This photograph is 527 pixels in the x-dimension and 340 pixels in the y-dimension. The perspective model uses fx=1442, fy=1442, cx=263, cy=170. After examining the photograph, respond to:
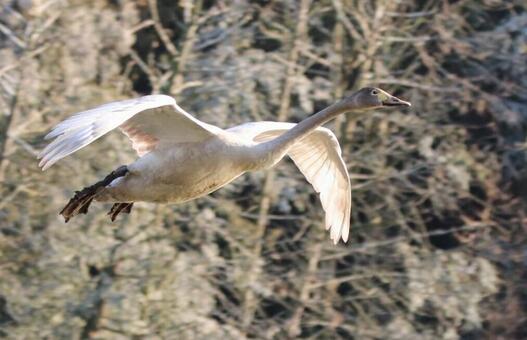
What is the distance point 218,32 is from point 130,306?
2711mm

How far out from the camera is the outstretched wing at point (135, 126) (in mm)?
6789

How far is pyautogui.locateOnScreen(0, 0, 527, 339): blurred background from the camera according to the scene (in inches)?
436

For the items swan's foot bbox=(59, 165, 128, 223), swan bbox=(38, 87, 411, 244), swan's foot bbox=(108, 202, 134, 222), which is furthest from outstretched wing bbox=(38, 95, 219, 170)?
swan's foot bbox=(108, 202, 134, 222)

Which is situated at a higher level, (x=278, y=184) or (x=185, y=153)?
(x=185, y=153)

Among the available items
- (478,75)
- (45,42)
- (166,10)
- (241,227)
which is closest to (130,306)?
(241,227)

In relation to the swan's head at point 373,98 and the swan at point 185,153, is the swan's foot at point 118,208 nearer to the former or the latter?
the swan at point 185,153

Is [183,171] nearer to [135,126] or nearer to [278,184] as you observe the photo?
[135,126]

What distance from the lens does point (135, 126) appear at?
800cm

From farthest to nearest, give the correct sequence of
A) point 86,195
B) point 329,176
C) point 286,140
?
point 329,176 < point 86,195 < point 286,140

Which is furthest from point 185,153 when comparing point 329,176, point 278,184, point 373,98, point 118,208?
Answer: point 278,184

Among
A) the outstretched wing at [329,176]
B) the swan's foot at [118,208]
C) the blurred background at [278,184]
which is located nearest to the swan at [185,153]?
the swan's foot at [118,208]

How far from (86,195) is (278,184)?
413 cm

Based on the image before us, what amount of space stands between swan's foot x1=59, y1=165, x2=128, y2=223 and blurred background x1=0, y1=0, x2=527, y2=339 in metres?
2.87

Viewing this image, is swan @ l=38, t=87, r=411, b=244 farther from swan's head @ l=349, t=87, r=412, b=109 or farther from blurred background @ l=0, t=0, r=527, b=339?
blurred background @ l=0, t=0, r=527, b=339
